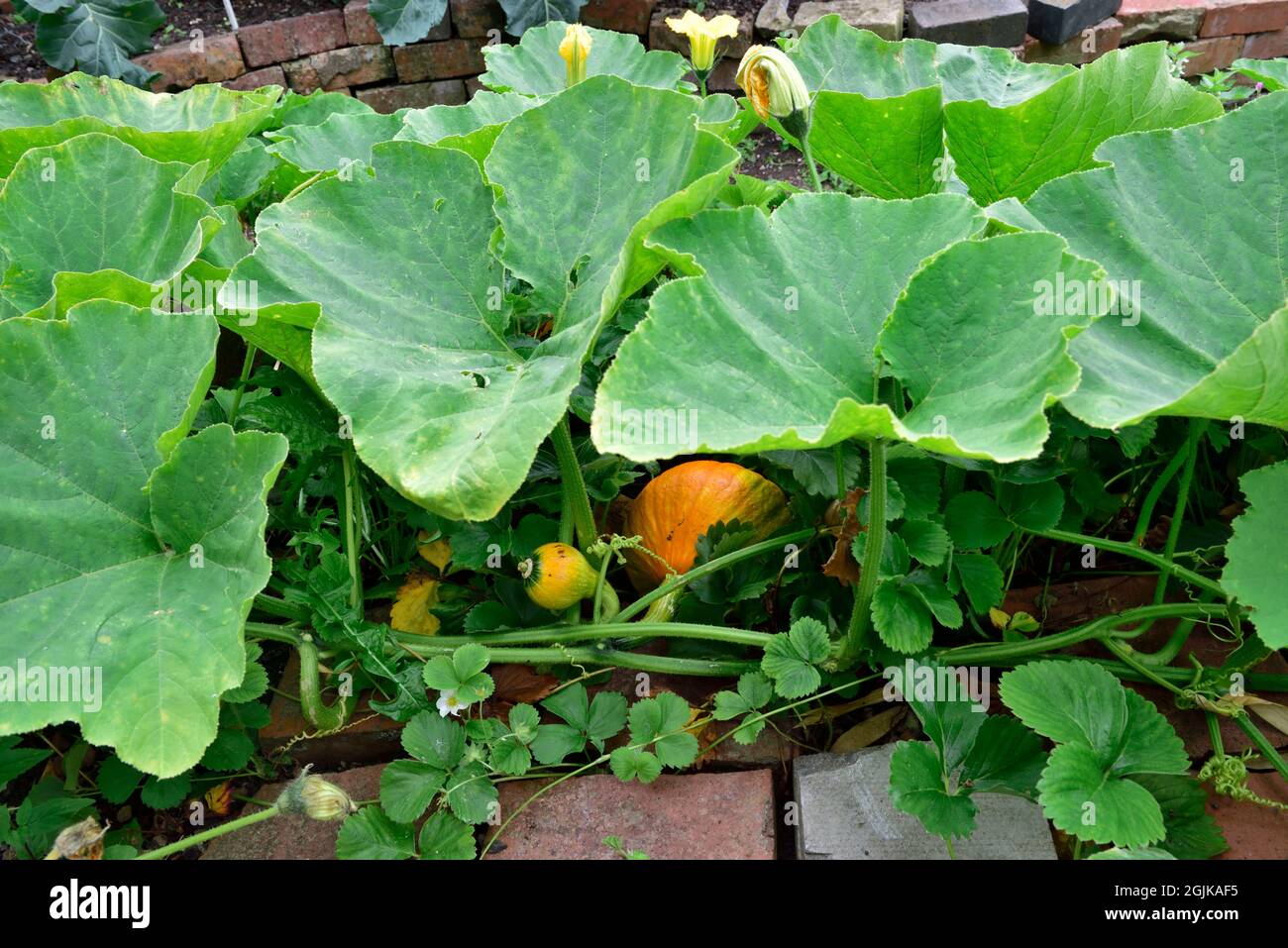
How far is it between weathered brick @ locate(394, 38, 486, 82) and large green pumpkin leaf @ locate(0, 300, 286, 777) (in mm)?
3443

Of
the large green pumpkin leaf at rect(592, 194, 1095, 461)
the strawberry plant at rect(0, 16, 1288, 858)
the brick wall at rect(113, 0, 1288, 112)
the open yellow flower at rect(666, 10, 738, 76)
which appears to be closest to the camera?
the large green pumpkin leaf at rect(592, 194, 1095, 461)

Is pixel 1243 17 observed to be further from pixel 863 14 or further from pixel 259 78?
pixel 259 78

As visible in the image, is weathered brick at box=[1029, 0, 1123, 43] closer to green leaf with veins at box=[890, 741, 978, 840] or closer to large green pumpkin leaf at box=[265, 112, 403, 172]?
large green pumpkin leaf at box=[265, 112, 403, 172]

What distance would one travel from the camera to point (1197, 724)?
53.8 inches

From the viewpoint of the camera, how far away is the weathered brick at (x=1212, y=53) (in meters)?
4.22

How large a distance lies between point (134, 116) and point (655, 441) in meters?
1.53

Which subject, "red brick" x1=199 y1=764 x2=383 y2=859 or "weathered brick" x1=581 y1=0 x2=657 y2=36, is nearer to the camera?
"red brick" x1=199 y1=764 x2=383 y2=859

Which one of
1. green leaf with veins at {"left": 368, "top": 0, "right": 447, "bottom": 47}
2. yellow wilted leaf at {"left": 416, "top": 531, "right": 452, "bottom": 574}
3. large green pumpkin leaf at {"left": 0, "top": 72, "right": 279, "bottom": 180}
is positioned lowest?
yellow wilted leaf at {"left": 416, "top": 531, "right": 452, "bottom": 574}

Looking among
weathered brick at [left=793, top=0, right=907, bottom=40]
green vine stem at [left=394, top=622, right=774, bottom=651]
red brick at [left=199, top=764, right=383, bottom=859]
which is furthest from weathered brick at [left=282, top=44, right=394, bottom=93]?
red brick at [left=199, top=764, right=383, bottom=859]

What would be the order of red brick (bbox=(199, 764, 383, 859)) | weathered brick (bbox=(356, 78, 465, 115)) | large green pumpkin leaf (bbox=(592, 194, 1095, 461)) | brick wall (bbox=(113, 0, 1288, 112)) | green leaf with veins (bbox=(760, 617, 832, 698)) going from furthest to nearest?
1. weathered brick (bbox=(356, 78, 465, 115))
2. brick wall (bbox=(113, 0, 1288, 112))
3. red brick (bbox=(199, 764, 383, 859))
4. green leaf with veins (bbox=(760, 617, 832, 698))
5. large green pumpkin leaf (bbox=(592, 194, 1095, 461))

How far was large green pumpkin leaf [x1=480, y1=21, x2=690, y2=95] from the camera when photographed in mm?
2043

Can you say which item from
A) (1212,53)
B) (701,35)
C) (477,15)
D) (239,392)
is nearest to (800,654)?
(239,392)

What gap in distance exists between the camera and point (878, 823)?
1285 millimetres

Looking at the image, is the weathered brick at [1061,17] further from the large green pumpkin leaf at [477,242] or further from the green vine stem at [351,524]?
the green vine stem at [351,524]
